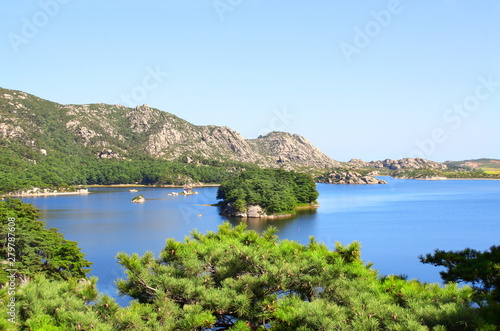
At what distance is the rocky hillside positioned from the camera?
402 ft

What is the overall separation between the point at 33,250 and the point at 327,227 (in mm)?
29964

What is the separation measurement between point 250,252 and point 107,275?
20345 millimetres

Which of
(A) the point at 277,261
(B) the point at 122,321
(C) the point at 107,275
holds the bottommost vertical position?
(C) the point at 107,275

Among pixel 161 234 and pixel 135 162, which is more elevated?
pixel 135 162

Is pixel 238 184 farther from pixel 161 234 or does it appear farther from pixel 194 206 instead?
pixel 161 234

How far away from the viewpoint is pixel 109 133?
496ft

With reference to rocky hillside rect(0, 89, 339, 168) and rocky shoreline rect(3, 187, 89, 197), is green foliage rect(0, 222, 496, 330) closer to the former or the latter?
rocky shoreline rect(3, 187, 89, 197)

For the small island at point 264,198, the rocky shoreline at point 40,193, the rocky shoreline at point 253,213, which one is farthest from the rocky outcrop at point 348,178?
the rocky shoreline at point 253,213

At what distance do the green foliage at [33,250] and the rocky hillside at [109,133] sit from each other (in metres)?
99.4

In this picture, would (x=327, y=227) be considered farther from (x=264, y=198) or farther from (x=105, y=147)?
(x=105, y=147)

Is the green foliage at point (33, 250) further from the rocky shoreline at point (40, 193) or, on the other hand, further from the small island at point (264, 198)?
the rocky shoreline at point (40, 193)

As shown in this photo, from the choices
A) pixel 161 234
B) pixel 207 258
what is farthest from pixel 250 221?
pixel 207 258

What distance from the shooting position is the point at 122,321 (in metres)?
4.79

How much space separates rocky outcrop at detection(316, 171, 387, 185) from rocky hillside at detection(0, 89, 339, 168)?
37307 mm
